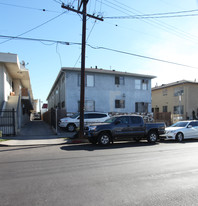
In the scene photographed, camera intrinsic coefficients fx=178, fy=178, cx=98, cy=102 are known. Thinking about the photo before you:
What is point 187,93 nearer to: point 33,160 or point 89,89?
point 89,89

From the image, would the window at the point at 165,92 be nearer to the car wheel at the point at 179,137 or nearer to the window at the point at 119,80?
the window at the point at 119,80

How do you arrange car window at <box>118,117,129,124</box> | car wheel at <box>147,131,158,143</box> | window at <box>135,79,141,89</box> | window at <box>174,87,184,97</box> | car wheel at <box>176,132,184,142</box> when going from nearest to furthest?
car window at <box>118,117,129,124</box> → car wheel at <box>147,131,158,143</box> → car wheel at <box>176,132,184,142</box> → window at <box>135,79,141,89</box> → window at <box>174,87,184,97</box>

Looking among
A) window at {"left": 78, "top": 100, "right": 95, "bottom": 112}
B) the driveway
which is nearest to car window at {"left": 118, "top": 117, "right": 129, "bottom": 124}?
the driveway

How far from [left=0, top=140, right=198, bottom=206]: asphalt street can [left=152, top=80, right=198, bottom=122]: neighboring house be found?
959 inches

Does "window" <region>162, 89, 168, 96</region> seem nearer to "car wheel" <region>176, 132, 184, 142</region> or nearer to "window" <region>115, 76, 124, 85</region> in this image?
"window" <region>115, 76, 124, 85</region>

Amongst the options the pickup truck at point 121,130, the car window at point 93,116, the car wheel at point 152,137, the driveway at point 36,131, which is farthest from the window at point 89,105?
the car wheel at point 152,137

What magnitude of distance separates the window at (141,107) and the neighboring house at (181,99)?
6651 millimetres

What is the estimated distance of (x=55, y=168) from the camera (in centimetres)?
565

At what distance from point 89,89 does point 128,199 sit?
17952mm

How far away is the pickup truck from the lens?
10.3 m

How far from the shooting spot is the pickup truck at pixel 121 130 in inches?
407

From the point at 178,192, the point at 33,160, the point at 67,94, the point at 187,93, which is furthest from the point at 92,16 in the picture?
the point at 187,93

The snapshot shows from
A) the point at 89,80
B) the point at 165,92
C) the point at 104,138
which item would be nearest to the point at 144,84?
the point at 89,80

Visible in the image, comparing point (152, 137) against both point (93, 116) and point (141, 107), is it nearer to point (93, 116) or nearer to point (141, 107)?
point (93, 116)
